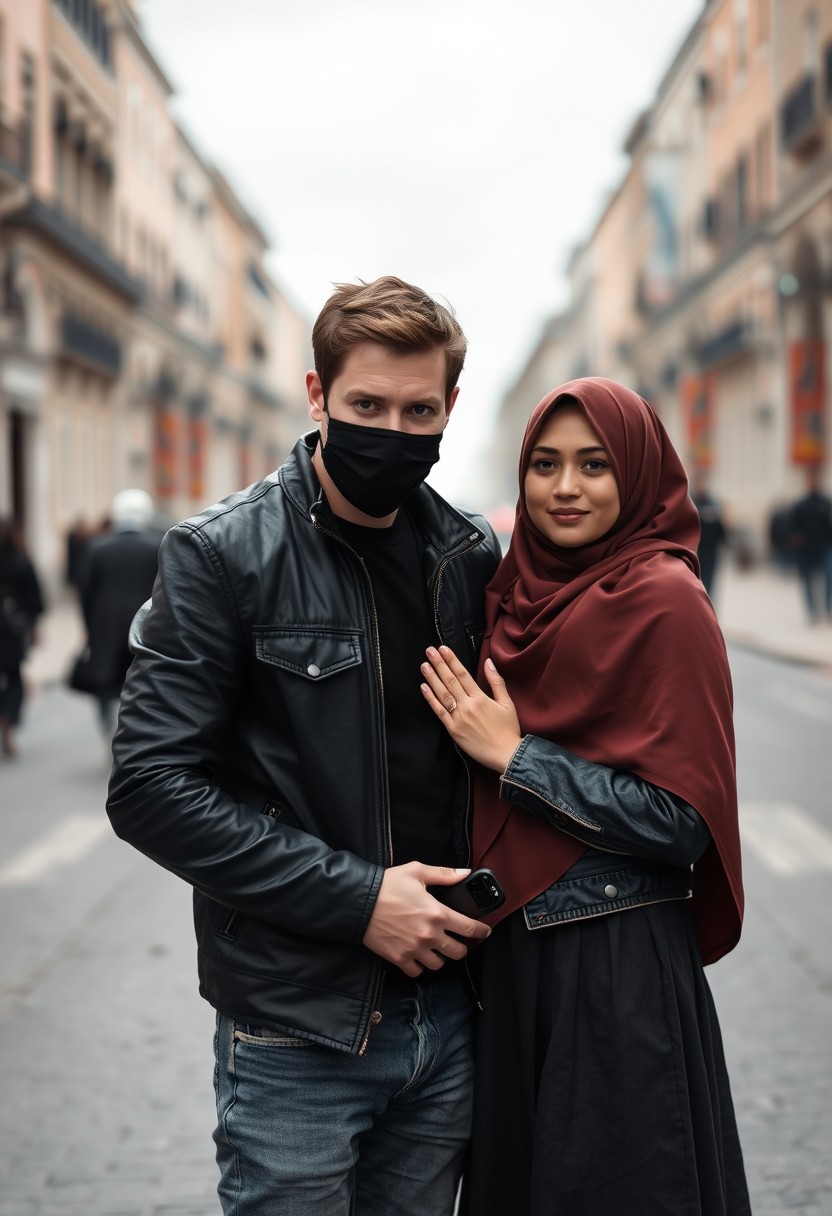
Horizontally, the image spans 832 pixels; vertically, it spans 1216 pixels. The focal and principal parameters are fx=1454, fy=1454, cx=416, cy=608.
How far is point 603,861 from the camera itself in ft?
7.43

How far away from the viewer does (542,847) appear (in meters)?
2.28

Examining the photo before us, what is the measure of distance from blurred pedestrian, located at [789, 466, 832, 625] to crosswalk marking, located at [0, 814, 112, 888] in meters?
13.4

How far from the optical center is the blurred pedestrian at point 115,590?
393 inches

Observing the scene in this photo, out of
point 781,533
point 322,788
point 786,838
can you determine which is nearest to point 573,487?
point 322,788

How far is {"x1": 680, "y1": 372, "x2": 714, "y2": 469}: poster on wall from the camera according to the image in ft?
134

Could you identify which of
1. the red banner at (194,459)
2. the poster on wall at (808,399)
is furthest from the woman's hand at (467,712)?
the red banner at (194,459)

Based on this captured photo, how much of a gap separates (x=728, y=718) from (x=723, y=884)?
0.90ft

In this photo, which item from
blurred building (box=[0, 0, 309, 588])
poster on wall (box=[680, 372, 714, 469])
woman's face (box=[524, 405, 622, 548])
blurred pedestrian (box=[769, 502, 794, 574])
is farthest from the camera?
poster on wall (box=[680, 372, 714, 469])

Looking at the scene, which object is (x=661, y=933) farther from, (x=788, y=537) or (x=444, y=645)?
(x=788, y=537)

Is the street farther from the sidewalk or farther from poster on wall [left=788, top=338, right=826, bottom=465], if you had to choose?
poster on wall [left=788, top=338, right=826, bottom=465]

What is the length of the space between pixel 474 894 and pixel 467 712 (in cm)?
28

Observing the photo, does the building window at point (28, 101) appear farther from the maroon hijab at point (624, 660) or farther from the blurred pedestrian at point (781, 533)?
the maroon hijab at point (624, 660)

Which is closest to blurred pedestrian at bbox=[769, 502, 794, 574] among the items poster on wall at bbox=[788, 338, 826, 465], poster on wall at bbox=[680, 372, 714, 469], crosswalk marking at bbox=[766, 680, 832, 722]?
poster on wall at bbox=[788, 338, 826, 465]

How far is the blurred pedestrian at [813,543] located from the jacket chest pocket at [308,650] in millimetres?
18394
